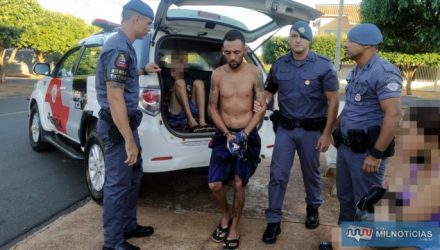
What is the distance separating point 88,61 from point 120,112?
7.74 feet

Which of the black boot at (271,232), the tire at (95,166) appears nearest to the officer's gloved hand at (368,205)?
the black boot at (271,232)

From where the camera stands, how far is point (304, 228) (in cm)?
392

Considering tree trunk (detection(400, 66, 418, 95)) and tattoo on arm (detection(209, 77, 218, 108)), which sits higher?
tattoo on arm (detection(209, 77, 218, 108))

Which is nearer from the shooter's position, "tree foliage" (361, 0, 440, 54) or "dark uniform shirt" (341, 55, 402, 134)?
"dark uniform shirt" (341, 55, 402, 134)

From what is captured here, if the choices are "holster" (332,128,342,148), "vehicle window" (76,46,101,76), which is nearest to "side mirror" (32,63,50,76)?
"vehicle window" (76,46,101,76)

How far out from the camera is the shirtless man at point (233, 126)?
11.6 feet

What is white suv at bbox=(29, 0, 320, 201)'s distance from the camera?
381 cm

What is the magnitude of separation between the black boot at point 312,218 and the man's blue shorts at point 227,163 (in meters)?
0.80

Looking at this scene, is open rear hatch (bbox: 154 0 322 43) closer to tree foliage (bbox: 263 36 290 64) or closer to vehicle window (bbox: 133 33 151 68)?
vehicle window (bbox: 133 33 151 68)

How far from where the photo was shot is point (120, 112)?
301 cm

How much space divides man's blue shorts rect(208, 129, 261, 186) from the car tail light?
0.65m

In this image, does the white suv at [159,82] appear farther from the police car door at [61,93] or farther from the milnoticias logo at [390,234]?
the milnoticias logo at [390,234]

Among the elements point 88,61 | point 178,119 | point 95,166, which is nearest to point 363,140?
point 178,119

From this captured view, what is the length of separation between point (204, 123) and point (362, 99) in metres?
2.13
